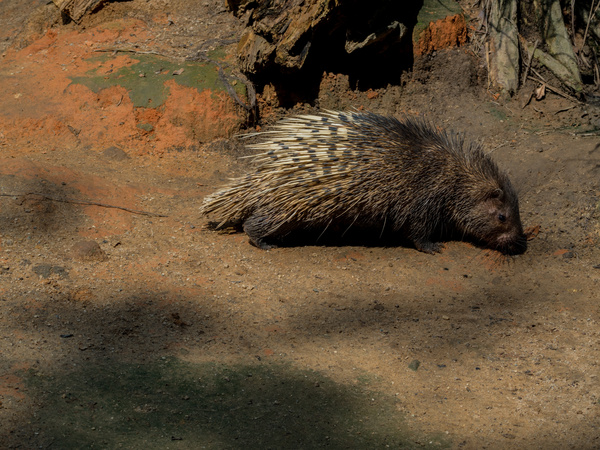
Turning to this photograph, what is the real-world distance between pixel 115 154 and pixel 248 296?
4221 millimetres

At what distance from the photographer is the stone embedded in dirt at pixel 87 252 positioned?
672 cm

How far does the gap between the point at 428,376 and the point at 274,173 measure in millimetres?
3239

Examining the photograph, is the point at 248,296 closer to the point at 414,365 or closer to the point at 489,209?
the point at 414,365

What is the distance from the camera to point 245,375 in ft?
16.6

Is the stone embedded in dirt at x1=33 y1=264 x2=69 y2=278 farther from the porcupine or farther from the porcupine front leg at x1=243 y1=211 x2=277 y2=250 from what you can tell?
the porcupine front leg at x1=243 y1=211 x2=277 y2=250

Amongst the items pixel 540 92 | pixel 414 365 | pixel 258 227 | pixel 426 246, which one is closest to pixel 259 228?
pixel 258 227

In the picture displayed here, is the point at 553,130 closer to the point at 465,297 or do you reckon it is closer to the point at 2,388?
the point at 465,297

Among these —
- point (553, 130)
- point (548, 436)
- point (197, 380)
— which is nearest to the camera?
point (548, 436)

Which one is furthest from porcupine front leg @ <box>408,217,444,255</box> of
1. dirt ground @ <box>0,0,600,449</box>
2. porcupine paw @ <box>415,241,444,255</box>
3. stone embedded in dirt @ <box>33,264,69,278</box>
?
stone embedded in dirt @ <box>33,264,69,278</box>

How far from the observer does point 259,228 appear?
7.44m

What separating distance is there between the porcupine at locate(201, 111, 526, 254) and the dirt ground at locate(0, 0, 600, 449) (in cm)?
34

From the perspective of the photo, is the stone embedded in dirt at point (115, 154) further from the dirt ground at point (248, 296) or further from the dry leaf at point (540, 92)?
the dry leaf at point (540, 92)

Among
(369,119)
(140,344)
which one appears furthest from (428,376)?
(369,119)

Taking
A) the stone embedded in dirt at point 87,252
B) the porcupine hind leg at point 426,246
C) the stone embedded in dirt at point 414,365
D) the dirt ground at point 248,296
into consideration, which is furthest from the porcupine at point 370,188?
the stone embedded in dirt at point 414,365
